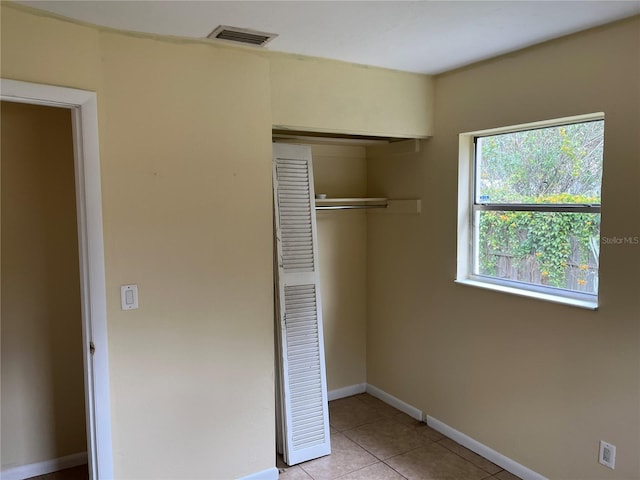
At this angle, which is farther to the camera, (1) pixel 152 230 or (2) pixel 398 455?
(2) pixel 398 455

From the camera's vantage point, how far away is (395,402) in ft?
12.0

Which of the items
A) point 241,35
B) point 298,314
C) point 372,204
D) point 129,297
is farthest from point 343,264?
point 241,35

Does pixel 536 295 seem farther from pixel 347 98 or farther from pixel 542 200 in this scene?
pixel 347 98

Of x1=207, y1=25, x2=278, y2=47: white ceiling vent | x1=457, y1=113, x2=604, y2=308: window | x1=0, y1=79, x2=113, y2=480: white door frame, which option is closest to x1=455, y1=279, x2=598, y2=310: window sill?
x1=457, y1=113, x2=604, y2=308: window

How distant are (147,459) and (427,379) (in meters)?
1.90

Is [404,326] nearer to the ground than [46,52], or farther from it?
nearer to the ground

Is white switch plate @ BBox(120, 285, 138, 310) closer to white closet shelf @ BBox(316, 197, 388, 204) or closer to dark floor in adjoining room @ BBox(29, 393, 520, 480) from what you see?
dark floor in adjoining room @ BBox(29, 393, 520, 480)

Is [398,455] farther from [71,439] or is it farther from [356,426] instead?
[71,439]

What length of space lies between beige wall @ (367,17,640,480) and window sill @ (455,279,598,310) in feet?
0.11

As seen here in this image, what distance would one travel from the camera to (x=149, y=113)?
225 cm

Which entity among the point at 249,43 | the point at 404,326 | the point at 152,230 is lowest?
the point at 404,326

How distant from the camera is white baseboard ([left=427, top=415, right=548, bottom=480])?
2670 millimetres

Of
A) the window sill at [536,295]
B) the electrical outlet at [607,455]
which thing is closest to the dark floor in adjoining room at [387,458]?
the electrical outlet at [607,455]

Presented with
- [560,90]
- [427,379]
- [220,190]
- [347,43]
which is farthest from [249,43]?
[427,379]
